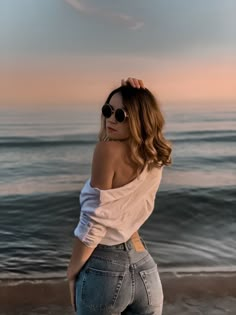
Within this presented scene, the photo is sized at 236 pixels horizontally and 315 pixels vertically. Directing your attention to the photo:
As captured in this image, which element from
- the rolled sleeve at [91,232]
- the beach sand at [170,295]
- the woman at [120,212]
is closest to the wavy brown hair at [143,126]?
the woman at [120,212]

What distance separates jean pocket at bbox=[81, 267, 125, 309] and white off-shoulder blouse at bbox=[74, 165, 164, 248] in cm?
7

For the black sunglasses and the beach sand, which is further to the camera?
Answer: the beach sand

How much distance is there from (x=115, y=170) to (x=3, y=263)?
1.87 m

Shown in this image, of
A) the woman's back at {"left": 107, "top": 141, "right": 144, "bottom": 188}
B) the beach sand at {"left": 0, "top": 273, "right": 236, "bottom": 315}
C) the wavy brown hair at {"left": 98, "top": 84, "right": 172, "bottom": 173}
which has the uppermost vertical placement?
the wavy brown hair at {"left": 98, "top": 84, "right": 172, "bottom": 173}

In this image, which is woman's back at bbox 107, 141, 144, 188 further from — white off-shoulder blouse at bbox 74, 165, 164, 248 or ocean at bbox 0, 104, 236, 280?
ocean at bbox 0, 104, 236, 280

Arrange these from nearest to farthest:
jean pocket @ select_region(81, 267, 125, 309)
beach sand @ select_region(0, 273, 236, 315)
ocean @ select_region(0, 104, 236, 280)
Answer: jean pocket @ select_region(81, 267, 125, 309), beach sand @ select_region(0, 273, 236, 315), ocean @ select_region(0, 104, 236, 280)

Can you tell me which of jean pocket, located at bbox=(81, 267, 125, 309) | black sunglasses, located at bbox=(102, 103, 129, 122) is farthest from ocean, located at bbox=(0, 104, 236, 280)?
jean pocket, located at bbox=(81, 267, 125, 309)

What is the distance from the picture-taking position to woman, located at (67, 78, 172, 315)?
1284mm

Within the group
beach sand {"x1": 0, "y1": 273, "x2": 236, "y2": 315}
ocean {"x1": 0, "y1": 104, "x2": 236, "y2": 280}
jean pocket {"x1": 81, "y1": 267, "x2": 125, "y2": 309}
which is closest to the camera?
jean pocket {"x1": 81, "y1": 267, "x2": 125, "y2": 309}

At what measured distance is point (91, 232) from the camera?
1282mm

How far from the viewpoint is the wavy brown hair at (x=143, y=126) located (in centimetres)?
132

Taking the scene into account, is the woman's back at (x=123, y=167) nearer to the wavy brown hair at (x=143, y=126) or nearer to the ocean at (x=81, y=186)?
the wavy brown hair at (x=143, y=126)

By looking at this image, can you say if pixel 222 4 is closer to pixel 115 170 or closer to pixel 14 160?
pixel 14 160

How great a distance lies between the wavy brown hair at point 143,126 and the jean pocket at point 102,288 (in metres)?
0.26
